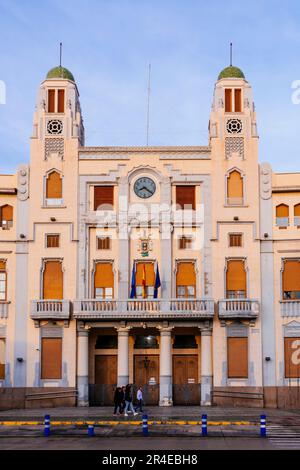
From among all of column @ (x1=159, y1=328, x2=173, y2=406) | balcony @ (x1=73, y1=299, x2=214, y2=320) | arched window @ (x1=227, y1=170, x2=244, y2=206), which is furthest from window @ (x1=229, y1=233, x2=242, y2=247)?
column @ (x1=159, y1=328, x2=173, y2=406)

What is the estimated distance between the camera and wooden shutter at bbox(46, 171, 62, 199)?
59.0 meters

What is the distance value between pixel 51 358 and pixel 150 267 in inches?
395

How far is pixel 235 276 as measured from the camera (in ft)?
189

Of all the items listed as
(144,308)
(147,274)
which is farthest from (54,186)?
(144,308)

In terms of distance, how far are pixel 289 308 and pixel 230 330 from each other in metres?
4.68

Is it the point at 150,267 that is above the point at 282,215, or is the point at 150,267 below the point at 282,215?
below

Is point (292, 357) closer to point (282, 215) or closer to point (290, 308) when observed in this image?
point (290, 308)

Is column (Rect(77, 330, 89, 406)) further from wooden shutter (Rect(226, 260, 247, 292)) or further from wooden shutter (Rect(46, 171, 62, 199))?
wooden shutter (Rect(226, 260, 247, 292))

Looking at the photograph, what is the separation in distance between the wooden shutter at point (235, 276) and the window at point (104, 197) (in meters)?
10.2

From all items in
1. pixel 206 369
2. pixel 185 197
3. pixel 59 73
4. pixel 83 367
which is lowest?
pixel 206 369

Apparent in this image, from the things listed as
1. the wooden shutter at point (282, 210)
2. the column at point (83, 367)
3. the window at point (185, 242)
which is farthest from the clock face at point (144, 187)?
the column at point (83, 367)

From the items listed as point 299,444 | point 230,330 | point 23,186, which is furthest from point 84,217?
point 299,444

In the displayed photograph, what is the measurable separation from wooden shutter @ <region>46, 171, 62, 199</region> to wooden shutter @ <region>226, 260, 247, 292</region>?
46.3 feet

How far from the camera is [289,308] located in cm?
5669
